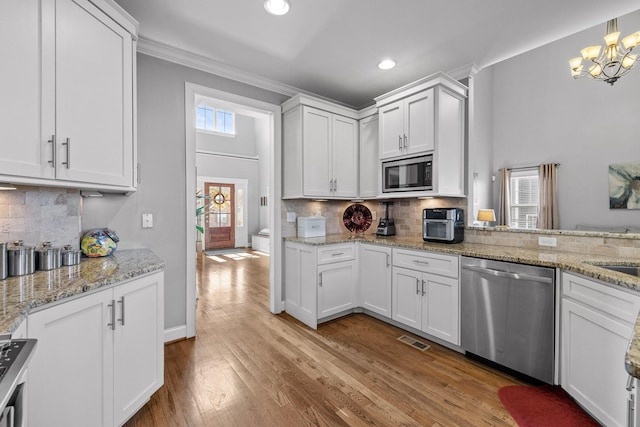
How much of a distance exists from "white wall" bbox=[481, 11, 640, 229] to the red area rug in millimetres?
4733

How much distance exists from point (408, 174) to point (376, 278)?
3.88 ft

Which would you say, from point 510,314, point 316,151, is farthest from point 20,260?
point 510,314

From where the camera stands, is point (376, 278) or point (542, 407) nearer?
point (542, 407)

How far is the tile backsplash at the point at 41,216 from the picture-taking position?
162 cm

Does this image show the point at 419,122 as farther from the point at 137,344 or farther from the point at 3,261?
the point at 3,261

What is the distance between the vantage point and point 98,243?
1979 millimetres

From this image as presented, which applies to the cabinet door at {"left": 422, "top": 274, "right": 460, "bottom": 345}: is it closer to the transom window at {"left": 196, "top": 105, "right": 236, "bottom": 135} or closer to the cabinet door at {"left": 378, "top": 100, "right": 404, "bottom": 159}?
the cabinet door at {"left": 378, "top": 100, "right": 404, "bottom": 159}

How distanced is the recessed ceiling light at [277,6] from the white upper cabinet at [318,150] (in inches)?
42.2

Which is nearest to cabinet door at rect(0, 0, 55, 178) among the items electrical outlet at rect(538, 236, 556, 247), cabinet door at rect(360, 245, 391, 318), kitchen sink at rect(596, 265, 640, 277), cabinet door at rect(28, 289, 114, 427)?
cabinet door at rect(28, 289, 114, 427)

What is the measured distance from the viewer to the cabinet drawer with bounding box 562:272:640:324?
4.51ft

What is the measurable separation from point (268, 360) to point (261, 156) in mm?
7756

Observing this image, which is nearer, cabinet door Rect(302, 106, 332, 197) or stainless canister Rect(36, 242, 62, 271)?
stainless canister Rect(36, 242, 62, 271)

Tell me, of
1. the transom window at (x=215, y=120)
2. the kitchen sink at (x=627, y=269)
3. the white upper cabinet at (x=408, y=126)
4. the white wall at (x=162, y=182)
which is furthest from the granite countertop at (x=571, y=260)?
the transom window at (x=215, y=120)

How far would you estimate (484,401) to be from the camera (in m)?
1.80
